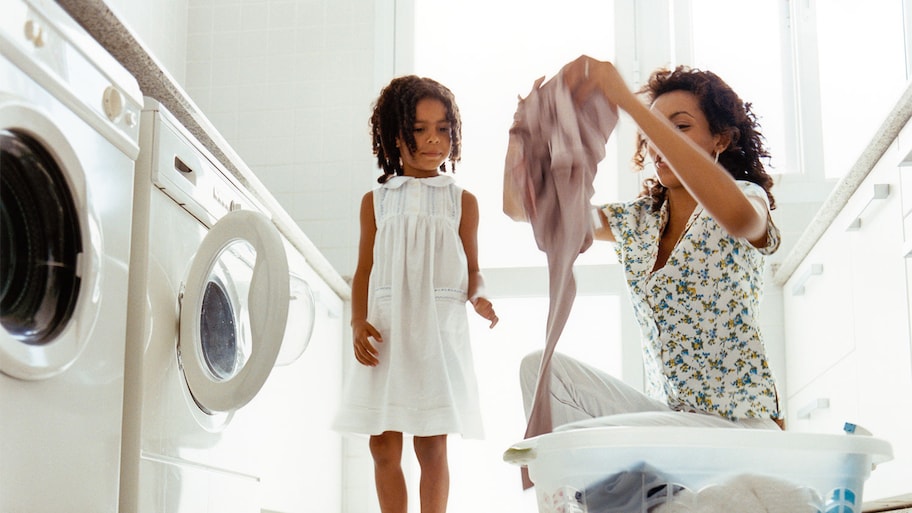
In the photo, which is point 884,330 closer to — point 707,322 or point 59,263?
point 707,322

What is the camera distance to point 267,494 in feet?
7.66

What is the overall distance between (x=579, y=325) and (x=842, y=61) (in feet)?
4.00

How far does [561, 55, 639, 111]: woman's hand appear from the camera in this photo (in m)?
1.58

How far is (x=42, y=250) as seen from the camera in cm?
133

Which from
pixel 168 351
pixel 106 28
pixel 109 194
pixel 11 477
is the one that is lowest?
pixel 11 477

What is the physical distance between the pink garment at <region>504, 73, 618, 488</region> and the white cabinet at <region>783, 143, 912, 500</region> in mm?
691

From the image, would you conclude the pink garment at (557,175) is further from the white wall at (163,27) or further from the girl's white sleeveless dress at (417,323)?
the white wall at (163,27)

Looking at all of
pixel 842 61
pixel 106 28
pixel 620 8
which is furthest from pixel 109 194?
pixel 842 61

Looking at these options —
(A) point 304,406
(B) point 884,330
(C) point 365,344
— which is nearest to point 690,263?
(B) point 884,330

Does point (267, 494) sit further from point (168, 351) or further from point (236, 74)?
point (236, 74)

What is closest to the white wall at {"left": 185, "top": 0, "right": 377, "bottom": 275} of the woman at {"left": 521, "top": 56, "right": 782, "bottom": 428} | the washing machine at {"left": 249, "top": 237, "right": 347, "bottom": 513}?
the washing machine at {"left": 249, "top": 237, "right": 347, "bottom": 513}

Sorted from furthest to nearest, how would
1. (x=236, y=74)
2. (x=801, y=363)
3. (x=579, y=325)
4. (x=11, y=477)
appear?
(x=236, y=74)
(x=579, y=325)
(x=801, y=363)
(x=11, y=477)

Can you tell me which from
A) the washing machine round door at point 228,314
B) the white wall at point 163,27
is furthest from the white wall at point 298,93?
the washing machine round door at point 228,314

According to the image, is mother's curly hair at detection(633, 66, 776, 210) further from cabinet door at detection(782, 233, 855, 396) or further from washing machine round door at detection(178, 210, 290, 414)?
washing machine round door at detection(178, 210, 290, 414)
